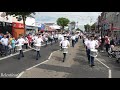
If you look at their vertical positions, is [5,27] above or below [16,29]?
above

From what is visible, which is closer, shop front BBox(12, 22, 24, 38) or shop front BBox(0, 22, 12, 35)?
shop front BBox(0, 22, 12, 35)

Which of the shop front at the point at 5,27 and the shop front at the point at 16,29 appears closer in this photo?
the shop front at the point at 5,27

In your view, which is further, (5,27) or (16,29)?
(16,29)
